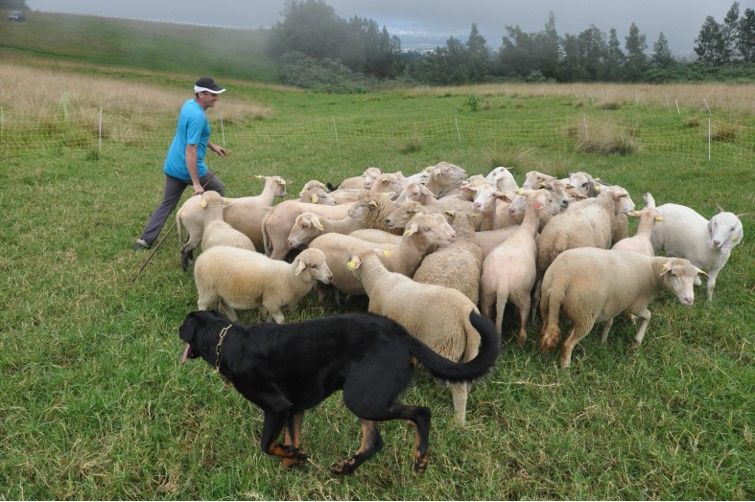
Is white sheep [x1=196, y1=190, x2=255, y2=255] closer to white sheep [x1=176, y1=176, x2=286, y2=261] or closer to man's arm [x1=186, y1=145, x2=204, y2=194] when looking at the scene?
white sheep [x1=176, y1=176, x2=286, y2=261]

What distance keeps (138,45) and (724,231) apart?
47591 mm

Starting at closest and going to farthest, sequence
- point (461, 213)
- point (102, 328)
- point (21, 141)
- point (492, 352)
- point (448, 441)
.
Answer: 1. point (492, 352)
2. point (448, 441)
3. point (102, 328)
4. point (461, 213)
5. point (21, 141)

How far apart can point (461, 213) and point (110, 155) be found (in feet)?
35.3

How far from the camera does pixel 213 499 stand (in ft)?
10.7

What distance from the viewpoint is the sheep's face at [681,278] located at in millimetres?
4895

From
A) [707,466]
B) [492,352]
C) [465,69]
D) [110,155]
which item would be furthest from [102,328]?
[465,69]

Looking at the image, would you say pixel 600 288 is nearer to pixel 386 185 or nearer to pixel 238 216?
pixel 386 185

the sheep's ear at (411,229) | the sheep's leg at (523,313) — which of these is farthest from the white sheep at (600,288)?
the sheep's ear at (411,229)

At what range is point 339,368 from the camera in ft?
10.7

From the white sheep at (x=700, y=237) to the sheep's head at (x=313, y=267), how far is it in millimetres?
4130

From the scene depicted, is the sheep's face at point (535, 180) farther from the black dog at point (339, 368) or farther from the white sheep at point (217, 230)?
the black dog at point (339, 368)

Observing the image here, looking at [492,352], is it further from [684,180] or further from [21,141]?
[21,141]

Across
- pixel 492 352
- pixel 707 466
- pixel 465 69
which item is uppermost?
pixel 465 69

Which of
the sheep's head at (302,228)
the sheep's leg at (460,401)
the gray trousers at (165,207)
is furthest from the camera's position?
the gray trousers at (165,207)
